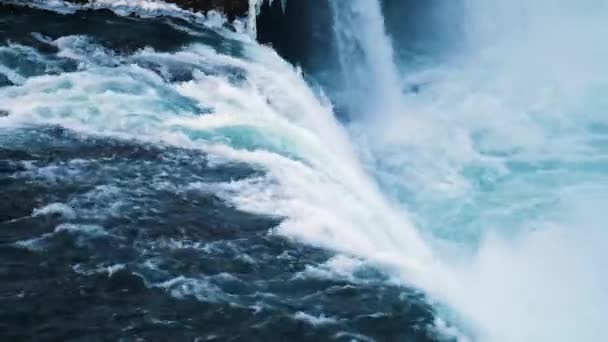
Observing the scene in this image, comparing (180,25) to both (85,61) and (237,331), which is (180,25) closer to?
(85,61)

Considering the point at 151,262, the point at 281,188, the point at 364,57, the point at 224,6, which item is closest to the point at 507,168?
the point at 364,57

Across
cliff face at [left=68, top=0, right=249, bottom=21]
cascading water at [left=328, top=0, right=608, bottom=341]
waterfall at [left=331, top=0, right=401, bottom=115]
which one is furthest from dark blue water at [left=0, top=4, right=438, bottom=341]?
waterfall at [left=331, top=0, right=401, bottom=115]

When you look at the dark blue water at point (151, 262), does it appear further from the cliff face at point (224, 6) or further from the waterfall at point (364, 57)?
the waterfall at point (364, 57)

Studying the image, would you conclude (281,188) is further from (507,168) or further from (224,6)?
(507,168)

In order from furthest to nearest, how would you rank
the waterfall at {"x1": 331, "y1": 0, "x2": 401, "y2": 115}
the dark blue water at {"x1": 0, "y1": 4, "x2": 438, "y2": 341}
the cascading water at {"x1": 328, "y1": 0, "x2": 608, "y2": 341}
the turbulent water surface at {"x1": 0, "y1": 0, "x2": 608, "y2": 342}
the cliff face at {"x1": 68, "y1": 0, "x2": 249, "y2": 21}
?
the waterfall at {"x1": 331, "y1": 0, "x2": 401, "y2": 115}, the cliff face at {"x1": 68, "y1": 0, "x2": 249, "y2": 21}, the cascading water at {"x1": 328, "y1": 0, "x2": 608, "y2": 341}, the turbulent water surface at {"x1": 0, "y1": 0, "x2": 608, "y2": 342}, the dark blue water at {"x1": 0, "y1": 4, "x2": 438, "y2": 341}

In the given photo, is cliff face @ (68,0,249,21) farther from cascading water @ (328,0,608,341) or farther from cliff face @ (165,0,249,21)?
cascading water @ (328,0,608,341)

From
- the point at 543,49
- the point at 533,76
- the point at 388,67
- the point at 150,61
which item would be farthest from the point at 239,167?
the point at 543,49

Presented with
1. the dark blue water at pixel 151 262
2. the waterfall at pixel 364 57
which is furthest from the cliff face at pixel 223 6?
the dark blue water at pixel 151 262

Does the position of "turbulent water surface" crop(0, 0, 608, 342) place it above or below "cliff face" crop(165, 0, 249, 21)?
below
